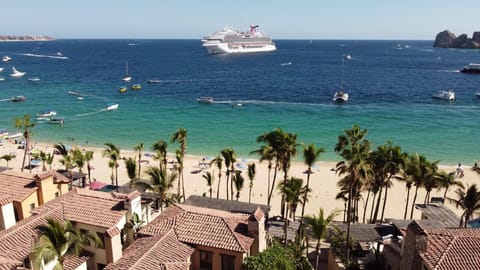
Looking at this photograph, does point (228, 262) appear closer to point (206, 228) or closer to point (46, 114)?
point (206, 228)

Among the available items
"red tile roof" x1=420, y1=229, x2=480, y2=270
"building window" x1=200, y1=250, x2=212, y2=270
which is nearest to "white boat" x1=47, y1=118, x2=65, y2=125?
"building window" x1=200, y1=250, x2=212, y2=270

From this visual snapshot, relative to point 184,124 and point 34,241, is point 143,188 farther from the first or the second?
point 184,124

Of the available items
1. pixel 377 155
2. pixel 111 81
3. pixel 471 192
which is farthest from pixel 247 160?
pixel 111 81

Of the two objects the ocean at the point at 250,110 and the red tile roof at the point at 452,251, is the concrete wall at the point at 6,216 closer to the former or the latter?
the red tile roof at the point at 452,251

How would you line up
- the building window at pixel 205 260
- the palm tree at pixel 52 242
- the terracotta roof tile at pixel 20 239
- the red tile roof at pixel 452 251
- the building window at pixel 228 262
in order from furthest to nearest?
the building window at pixel 205 260 < the building window at pixel 228 262 < the terracotta roof tile at pixel 20 239 < the red tile roof at pixel 452 251 < the palm tree at pixel 52 242

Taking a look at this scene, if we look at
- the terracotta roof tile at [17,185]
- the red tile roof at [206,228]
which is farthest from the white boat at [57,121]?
the red tile roof at [206,228]

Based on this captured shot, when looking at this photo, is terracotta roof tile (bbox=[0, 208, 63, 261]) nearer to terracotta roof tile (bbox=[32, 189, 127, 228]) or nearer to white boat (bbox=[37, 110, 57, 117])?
terracotta roof tile (bbox=[32, 189, 127, 228])
